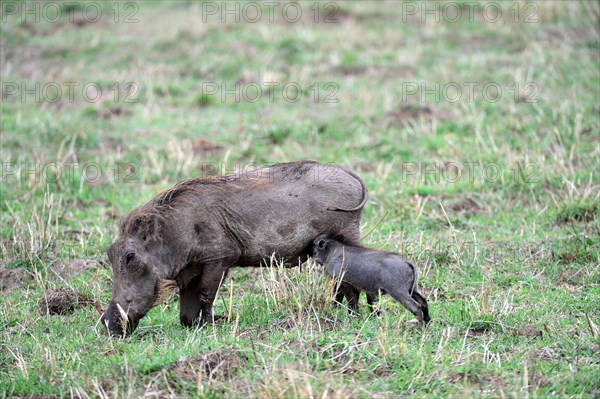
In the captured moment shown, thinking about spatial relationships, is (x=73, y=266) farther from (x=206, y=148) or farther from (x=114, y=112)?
(x=114, y=112)

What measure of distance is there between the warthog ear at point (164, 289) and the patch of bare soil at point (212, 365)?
89cm

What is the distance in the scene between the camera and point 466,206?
27.1ft

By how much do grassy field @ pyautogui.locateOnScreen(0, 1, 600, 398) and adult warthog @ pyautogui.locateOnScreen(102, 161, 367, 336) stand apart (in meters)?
0.23

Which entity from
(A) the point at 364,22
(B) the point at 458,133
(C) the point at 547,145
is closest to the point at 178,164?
(B) the point at 458,133

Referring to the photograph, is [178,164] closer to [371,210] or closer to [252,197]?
[371,210]

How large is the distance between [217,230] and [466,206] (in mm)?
3078

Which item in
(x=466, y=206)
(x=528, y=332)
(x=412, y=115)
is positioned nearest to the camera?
(x=528, y=332)

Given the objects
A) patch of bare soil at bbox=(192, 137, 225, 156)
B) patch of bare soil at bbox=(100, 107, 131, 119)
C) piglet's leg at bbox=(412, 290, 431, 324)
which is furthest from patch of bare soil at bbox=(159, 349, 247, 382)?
patch of bare soil at bbox=(100, 107, 131, 119)

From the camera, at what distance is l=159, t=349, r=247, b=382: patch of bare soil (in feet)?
15.8

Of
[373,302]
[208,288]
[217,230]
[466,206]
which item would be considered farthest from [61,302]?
[466,206]

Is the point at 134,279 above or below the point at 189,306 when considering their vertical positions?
above

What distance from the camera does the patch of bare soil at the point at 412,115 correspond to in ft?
33.7

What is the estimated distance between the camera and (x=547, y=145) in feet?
30.6

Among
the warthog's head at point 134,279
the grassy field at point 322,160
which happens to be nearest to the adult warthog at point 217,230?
the warthog's head at point 134,279
